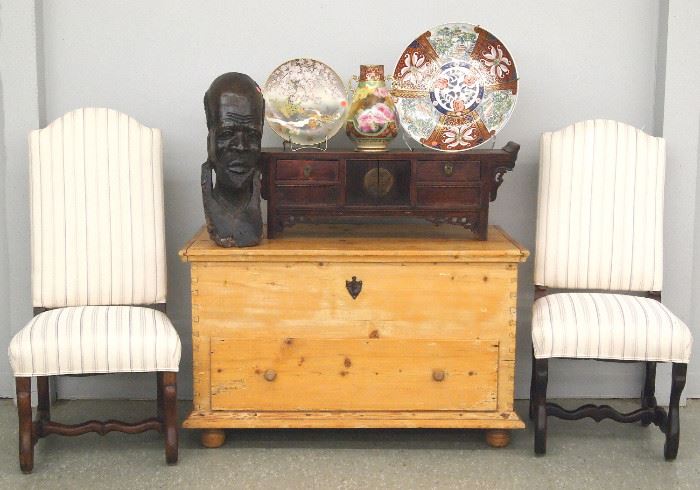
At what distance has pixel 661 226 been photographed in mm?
3734

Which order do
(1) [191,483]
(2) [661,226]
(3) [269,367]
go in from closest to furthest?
(1) [191,483], (3) [269,367], (2) [661,226]

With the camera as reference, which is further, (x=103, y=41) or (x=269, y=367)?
(x=103, y=41)

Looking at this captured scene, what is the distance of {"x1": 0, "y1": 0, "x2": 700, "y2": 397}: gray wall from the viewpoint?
12.9 ft

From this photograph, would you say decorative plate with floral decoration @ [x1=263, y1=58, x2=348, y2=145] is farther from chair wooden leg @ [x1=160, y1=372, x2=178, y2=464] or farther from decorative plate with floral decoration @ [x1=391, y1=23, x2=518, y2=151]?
chair wooden leg @ [x1=160, y1=372, x2=178, y2=464]

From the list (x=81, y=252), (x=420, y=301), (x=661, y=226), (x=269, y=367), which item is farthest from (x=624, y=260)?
(x=81, y=252)

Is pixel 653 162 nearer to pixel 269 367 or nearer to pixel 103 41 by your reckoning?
pixel 269 367

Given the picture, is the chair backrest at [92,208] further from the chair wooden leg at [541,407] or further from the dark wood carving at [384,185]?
the chair wooden leg at [541,407]

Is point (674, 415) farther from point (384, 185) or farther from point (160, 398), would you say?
point (160, 398)

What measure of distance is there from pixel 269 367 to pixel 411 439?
2.21 ft

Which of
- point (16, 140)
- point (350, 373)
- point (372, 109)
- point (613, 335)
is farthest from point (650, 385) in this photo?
point (16, 140)

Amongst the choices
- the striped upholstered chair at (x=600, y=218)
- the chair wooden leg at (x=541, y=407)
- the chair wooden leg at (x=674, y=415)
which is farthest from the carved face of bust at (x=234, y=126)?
the chair wooden leg at (x=674, y=415)

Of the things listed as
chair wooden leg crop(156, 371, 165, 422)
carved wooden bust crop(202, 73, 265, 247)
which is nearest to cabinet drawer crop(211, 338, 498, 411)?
chair wooden leg crop(156, 371, 165, 422)

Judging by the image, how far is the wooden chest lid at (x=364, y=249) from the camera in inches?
135

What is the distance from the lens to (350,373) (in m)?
3.50
